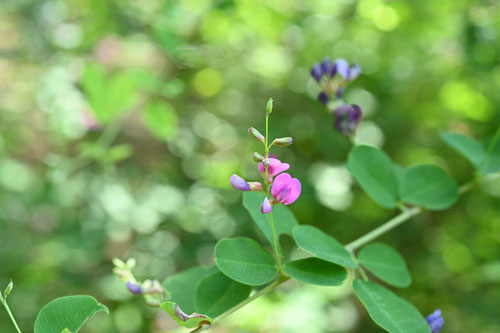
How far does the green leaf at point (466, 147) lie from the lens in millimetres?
1093

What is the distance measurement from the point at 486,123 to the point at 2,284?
238cm

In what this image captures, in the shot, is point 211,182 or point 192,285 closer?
point 192,285

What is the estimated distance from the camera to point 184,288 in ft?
2.92

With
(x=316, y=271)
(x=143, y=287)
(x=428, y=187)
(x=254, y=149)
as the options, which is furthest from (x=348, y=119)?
(x=254, y=149)

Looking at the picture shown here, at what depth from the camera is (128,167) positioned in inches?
113

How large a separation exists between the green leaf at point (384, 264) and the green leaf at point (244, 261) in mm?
204

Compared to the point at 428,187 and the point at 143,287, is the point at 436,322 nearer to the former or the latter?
the point at 428,187

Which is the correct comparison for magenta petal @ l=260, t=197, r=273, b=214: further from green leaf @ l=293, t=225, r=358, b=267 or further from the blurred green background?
the blurred green background

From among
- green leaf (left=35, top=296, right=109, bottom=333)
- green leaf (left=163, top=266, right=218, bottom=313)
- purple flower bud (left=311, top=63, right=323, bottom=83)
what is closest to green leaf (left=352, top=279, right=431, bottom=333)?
green leaf (left=163, top=266, right=218, bottom=313)

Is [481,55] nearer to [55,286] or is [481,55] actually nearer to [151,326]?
[151,326]

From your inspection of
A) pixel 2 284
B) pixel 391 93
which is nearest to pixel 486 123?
pixel 391 93

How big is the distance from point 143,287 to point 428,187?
2.02 feet

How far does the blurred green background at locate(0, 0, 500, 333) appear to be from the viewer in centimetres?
218

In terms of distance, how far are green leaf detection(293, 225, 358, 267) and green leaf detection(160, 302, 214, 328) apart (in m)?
0.17
